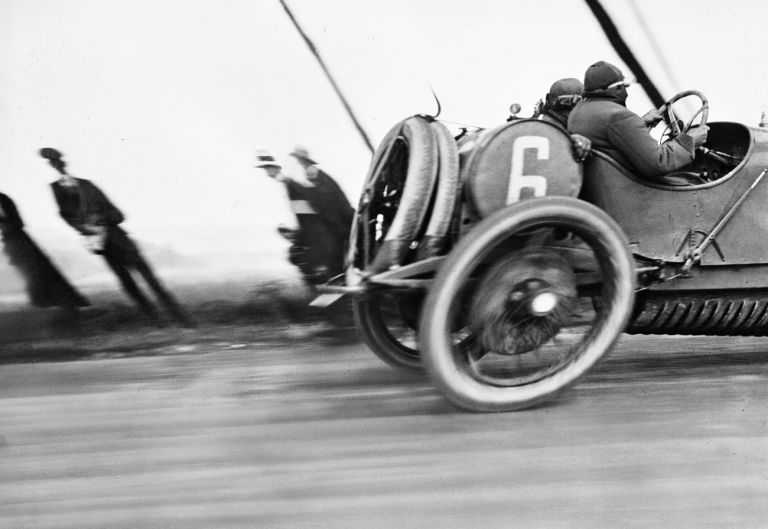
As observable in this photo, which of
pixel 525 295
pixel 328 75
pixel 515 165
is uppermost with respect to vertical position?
pixel 328 75

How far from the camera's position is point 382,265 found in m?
3.01

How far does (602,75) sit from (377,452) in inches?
67.4

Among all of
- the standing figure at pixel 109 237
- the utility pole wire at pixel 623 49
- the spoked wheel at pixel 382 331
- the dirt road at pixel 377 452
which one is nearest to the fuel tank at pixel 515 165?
the spoked wheel at pixel 382 331

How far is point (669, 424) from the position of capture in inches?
114

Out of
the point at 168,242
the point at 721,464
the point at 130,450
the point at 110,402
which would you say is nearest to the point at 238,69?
the point at 168,242

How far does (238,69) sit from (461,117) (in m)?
1.25

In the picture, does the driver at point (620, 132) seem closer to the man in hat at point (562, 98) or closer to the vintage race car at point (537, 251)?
the vintage race car at point (537, 251)

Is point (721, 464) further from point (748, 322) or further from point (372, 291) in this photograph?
point (372, 291)

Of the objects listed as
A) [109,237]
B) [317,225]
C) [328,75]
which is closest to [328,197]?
[317,225]

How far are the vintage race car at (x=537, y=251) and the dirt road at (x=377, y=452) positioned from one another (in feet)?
0.79

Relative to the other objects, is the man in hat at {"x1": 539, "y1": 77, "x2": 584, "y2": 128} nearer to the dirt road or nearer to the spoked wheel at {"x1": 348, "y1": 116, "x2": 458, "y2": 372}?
the spoked wheel at {"x1": 348, "y1": 116, "x2": 458, "y2": 372}

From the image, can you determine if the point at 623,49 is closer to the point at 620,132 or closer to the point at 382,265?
the point at 620,132

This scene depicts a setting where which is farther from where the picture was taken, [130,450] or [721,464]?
[130,450]

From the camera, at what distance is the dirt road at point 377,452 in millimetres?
2314
